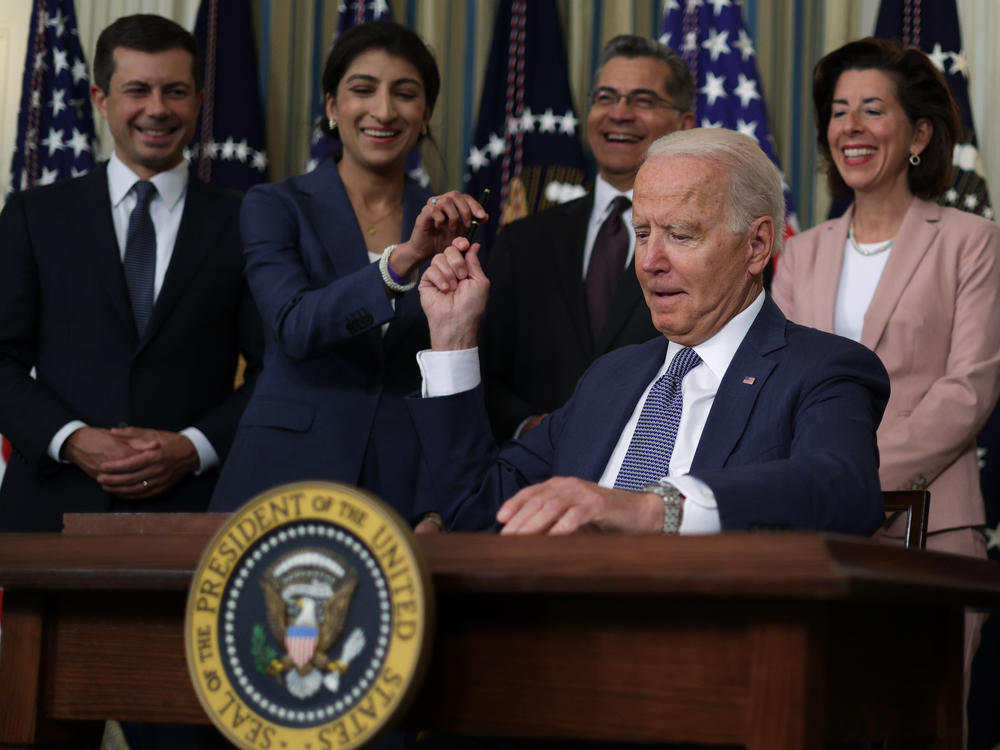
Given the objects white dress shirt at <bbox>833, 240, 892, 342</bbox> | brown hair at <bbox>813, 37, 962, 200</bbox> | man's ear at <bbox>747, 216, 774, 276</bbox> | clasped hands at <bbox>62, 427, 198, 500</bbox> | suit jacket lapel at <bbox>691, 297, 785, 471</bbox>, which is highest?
brown hair at <bbox>813, 37, 962, 200</bbox>

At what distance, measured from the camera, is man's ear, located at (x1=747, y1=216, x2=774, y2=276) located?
2.16 metres

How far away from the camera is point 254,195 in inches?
120

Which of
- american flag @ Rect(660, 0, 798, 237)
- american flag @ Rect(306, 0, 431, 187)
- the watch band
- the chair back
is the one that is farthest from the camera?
american flag @ Rect(306, 0, 431, 187)

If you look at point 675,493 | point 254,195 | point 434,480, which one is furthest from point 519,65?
point 675,493

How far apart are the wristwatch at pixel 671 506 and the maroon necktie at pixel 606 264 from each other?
176 centimetres

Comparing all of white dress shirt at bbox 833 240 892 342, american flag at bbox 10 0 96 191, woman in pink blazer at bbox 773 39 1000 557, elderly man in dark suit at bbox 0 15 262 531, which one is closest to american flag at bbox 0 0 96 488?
american flag at bbox 10 0 96 191

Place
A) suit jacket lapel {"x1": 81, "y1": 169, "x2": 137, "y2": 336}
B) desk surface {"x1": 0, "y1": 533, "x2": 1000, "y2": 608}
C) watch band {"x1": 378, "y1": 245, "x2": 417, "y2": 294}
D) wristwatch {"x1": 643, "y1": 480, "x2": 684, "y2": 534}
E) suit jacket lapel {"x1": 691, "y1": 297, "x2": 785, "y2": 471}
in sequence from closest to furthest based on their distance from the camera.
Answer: desk surface {"x1": 0, "y1": 533, "x2": 1000, "y2": 608}, wristwatch {"x1": 643, "y1": 480, "x2": 684, "y2": 534}, suit jacket lapel {"x1": 691, "y1": 297, "x2": 785, "y2": 471}, watch band {"x1": 378, "y1": 245, "x2": 417, "y2": 294}, suit jacket lapel {"x1": 81, "y1": 169, "x2": 137, "y2": 336}

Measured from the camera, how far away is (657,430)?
2072mm

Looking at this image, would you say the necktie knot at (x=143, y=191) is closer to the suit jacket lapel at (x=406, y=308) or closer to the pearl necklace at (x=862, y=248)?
the suit jacket lapel at (x=406, y=308)

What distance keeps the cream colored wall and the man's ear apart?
245 cm

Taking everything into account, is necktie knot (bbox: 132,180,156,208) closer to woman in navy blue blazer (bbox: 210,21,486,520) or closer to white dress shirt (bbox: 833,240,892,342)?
woman in navy blue blazer (bbox: 210,21,486,520)

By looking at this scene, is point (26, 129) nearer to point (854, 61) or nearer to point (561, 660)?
point (854, 61)

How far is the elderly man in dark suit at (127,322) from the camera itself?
308 centimetres

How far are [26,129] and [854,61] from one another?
2863mm
